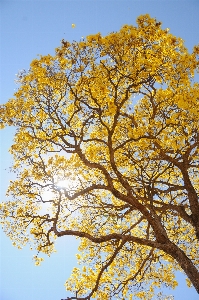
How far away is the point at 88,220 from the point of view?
13250 millimetres

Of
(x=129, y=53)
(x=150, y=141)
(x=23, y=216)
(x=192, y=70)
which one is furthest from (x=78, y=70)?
(x=23, y=216)

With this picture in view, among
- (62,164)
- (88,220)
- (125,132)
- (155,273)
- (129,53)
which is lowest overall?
(155,273)

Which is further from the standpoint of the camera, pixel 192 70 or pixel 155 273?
pixel 155 273

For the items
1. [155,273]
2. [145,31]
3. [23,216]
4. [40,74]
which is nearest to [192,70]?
[145,31]

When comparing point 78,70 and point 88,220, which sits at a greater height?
point 78,70

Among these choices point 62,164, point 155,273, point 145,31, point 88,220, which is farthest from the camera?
point 155,273

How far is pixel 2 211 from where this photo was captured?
1134cm

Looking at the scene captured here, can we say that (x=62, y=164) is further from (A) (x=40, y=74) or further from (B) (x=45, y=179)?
(A) (x=40, y=74)

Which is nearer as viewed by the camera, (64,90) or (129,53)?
(129,53)

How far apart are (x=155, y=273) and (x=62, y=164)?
7.50 metres

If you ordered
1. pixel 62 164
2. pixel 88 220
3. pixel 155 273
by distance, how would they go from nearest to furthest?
pixel 62 164 → pixel 88 220 → pixel 155 273

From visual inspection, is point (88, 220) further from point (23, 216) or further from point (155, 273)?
point (155, 273)

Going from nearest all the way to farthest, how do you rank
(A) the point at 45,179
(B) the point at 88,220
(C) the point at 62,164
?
(A) the point at 45,179
(C) the point at 62,164
(B) the point at 88,220

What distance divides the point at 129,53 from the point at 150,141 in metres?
3.32
